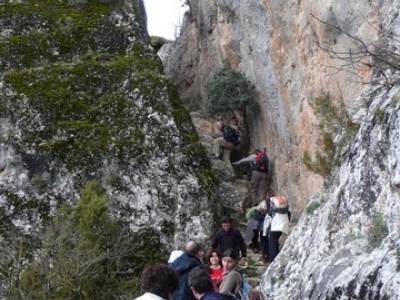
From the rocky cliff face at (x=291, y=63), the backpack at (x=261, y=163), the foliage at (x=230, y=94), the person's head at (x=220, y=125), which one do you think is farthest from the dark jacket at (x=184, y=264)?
the person's head at (x=220, y=125)

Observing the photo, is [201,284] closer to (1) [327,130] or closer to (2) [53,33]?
(1) [327,130]

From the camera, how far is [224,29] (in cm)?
2225

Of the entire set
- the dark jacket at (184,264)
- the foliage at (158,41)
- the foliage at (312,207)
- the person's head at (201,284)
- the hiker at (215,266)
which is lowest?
the hiker at (215,266)

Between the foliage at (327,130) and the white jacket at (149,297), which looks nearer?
the white jacket at (149,297)

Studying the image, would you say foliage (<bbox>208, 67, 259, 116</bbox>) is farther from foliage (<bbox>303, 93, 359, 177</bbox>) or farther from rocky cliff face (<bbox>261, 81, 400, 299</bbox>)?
rocky cliff face (<bbox>261, 81, 400, 299</bbox>)

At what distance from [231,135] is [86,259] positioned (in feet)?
33.7

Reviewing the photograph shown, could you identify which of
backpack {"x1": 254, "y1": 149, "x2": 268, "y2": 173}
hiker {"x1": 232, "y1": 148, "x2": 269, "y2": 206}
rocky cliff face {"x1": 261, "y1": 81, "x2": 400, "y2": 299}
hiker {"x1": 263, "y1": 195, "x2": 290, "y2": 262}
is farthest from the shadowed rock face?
rocky cliff face {"x1": 261, "y1": 81, "x2": 400, "y2": 299}

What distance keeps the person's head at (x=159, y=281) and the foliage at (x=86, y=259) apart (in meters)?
6.45

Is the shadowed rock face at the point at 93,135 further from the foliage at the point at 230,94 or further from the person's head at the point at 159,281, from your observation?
the person's head at the point at 159,281

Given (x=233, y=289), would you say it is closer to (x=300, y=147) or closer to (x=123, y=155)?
(x=123, y=155)

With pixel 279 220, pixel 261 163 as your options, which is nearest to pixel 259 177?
pixel 261 163

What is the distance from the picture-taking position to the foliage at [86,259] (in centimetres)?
1156

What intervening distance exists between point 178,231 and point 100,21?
19.0 feet

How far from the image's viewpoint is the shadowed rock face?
1516 centimetres
